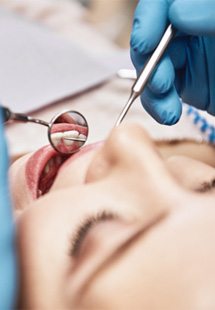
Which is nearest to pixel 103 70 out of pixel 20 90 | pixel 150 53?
pixel 20 90

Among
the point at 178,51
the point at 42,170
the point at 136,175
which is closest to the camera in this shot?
the point at 136,175

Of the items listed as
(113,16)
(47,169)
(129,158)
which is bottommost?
(113,16)

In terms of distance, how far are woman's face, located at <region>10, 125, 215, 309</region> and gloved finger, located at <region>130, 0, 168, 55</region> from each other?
1.14ft

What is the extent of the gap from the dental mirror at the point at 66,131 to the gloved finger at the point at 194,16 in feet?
0.89

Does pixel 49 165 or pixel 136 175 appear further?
pixel 49 165

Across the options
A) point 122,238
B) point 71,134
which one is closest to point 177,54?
point 71,134

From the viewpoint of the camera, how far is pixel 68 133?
90 centimetres

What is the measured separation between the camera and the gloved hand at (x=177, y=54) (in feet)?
3.31

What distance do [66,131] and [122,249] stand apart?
31 centimetres

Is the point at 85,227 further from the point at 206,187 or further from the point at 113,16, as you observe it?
the point at 113,16

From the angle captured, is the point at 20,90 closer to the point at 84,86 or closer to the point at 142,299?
the point at 84,86

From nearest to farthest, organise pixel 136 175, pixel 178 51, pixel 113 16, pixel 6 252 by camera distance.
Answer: pixel 6 252 < pixel 136 175 < pixel 178 51 < pixel 113 16

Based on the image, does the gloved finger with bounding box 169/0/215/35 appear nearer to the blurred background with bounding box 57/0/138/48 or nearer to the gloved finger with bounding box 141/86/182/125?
the gloved finger with bounding box 141/86/182/125

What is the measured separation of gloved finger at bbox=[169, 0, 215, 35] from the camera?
3.27 feet
